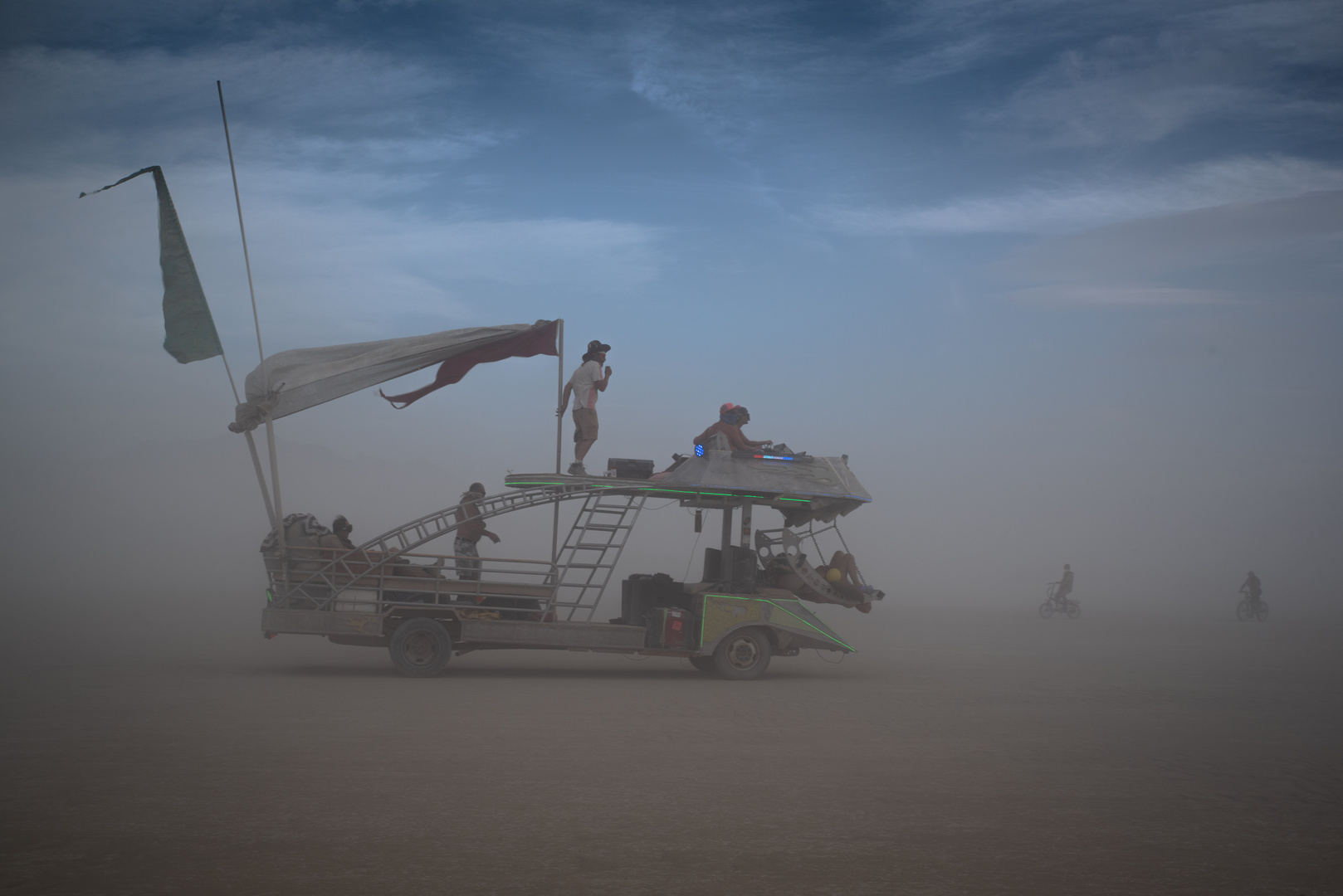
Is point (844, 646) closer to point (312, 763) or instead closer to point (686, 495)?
point (686, 495)

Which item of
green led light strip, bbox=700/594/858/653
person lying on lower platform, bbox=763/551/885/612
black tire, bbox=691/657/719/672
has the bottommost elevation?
black tire, bbox=691/657/719/672

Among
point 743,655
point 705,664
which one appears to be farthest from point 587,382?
point 705,664

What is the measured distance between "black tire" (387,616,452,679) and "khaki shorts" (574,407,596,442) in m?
3.52

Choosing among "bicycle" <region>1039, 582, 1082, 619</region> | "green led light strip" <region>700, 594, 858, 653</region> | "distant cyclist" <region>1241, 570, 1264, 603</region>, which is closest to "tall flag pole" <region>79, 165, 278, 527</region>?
"green led light strip" <region>700, 594, 858, 653</region>

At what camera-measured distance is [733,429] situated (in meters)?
15.1

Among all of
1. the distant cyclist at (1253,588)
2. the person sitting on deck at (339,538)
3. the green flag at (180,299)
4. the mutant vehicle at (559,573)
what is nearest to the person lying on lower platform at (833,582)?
the mutant vehicle at (559,573)

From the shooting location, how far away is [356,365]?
1402 cm

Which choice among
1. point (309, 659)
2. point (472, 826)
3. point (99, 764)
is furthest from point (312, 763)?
point (309, 659)

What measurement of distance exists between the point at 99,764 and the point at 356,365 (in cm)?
750

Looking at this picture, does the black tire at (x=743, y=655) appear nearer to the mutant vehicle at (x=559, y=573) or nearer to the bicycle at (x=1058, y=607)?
the mutant vehicle at (x=559, y=573)

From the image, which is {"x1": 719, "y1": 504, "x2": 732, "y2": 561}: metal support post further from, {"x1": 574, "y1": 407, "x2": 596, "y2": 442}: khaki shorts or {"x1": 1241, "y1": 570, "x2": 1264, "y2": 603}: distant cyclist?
{"x1": 1241, "y1": 570, "x2": 1264, "y2": 603}: distant cyclist

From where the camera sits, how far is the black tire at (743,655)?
47.0 ft

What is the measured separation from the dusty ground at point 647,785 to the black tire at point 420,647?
0.95 ft

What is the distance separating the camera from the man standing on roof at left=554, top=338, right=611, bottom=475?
14695 millimetres
